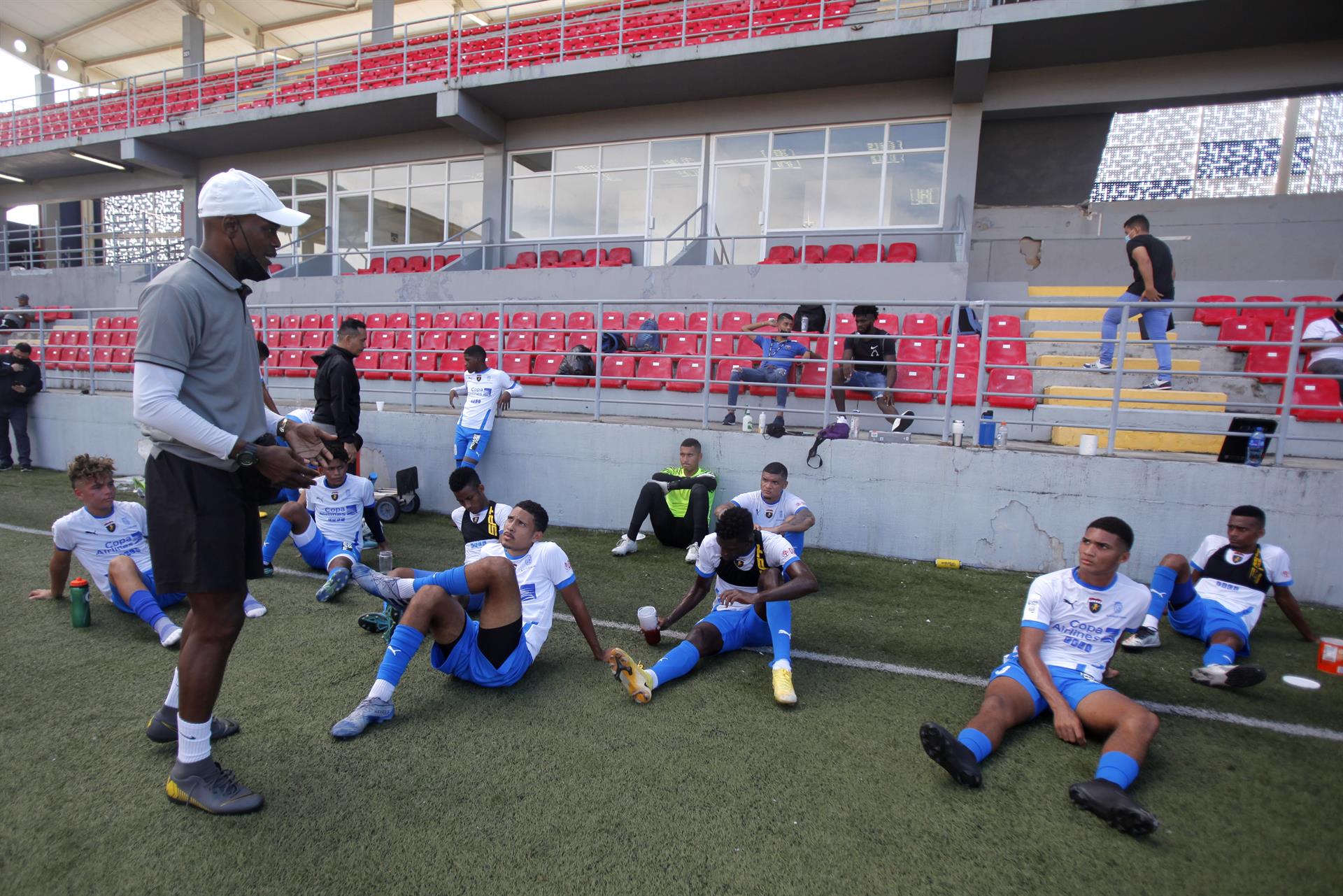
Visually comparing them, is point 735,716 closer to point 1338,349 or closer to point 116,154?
point 1338,349

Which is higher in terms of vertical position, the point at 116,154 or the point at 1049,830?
the point at 116,154

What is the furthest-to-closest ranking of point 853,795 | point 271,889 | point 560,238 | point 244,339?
point 560,238
point 853,795
point 244,339
point 271,889

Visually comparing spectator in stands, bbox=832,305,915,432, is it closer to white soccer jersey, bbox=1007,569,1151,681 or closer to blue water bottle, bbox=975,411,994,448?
blue water bottle, bbox=975,411,994,448

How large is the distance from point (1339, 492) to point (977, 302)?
309 centimetres

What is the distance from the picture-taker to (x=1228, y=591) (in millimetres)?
4758

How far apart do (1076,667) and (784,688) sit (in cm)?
146

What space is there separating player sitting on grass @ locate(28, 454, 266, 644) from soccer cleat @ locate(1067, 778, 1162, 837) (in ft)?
16.3

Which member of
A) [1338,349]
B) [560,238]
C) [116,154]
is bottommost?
[1338,349]

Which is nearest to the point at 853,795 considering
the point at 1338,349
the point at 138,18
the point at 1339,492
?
the point at 1339,492

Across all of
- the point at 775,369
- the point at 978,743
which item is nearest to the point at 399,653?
the point at 978,743

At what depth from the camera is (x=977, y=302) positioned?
642 cm

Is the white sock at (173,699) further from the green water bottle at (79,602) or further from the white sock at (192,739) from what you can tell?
the green water bottle at (79,602)

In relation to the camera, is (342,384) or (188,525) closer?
(188,525)

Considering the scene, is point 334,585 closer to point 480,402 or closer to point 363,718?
point 363,718
